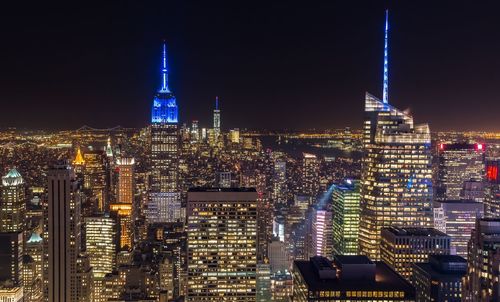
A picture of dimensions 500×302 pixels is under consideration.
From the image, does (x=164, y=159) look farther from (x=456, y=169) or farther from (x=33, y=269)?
(x=33, y=269)

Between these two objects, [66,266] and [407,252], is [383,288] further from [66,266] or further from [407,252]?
[66,266]

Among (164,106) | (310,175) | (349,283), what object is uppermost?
(164,106)

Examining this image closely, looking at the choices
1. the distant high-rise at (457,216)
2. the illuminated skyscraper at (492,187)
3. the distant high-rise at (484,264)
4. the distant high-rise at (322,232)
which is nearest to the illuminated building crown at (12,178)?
the distant high-rise at (322,232)

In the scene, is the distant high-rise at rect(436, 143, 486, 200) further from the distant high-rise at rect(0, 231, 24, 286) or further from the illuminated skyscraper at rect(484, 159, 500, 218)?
the distant high-rise at rect(0, 231, 24, 286)

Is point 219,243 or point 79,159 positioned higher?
point 79,159

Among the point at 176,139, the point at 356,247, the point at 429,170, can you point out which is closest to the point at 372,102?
the point at 429,170

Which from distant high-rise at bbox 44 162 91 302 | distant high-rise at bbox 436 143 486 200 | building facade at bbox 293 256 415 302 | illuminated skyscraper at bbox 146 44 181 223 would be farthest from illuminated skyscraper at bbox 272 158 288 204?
building facade at bbox 293 256 415 302

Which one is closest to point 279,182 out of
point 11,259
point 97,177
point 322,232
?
point 322,232
